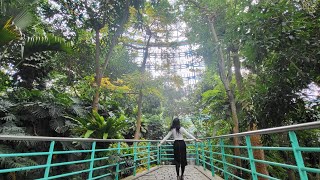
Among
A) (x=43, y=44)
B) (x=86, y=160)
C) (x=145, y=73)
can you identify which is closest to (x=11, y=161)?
(x=86, y=160)

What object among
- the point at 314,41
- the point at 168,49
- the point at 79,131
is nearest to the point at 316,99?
the point at 314,41

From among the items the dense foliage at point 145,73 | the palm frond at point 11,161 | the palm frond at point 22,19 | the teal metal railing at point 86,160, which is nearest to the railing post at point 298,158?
the teal metal railing at point 86,160

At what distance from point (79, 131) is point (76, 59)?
481cm

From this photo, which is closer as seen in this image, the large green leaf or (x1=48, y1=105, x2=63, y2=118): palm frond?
the large green leaf

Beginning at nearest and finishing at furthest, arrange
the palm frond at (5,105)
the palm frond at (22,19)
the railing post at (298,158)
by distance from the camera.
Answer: the railing post at (298,158) < the palm frond at (22,19) < the palm frond at (5,105)

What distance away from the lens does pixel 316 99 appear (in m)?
4.62

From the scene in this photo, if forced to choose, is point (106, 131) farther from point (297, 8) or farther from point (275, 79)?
point (297, 8)

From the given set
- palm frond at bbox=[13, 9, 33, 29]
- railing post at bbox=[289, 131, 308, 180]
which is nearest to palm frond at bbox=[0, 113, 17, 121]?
palm frond at bbox=[13, 9, 33, 29]

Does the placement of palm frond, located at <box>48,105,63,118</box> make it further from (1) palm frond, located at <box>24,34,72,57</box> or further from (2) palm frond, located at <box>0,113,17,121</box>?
(1) palm frond, located at <box>24,34,72,57</box>

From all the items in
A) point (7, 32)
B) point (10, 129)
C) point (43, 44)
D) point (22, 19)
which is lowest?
point (10, 129)

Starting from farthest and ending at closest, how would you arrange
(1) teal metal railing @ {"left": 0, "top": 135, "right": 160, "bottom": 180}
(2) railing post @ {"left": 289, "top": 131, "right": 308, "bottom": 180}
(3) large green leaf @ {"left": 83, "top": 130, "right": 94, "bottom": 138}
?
(3) large green leaf @ {"left": 83, "top": 130, "right": 94, "bottom": 138}, (1) teal metal railing @ {"left": 0, "top": 135, "right": 160, "bottom": 180}, (2) railing post @ {"left": 289, "top": 131, "right": 308, "bottom": 180}

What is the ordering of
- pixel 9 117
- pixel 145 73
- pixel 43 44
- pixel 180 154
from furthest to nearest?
pixel 145 73
pixel 43 44
pixel 9 117
pixel 180 154

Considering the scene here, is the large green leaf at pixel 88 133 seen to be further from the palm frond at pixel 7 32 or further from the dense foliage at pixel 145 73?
the palm frond at pixel 7 32

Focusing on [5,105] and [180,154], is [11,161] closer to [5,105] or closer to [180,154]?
[5,105]
